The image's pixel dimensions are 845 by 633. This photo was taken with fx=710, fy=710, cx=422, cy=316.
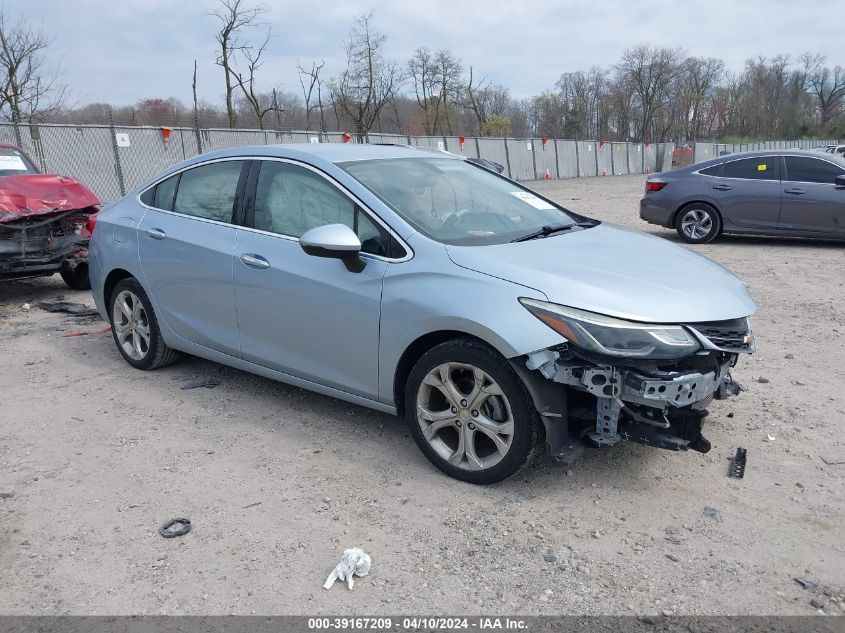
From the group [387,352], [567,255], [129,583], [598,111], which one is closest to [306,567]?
[129,583]

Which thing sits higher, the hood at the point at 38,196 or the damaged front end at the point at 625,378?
the hood at the point at 38,196

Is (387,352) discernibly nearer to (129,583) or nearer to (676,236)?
(129,583)

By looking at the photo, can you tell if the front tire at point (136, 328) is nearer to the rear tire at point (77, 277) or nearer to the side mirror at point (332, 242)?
the side mirror at point (332, 242)

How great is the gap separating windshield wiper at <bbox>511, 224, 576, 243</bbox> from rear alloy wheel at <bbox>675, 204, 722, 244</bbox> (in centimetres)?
775

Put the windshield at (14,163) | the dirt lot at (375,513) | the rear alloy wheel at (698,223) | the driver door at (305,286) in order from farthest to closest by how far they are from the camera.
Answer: the rear alloy wheel at (698,223), the windshield at (14,163), the driver door at (305,286), the dirt lot at (375,513)

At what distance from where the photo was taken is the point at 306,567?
2.91 metres

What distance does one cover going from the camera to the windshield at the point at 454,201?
150 inches

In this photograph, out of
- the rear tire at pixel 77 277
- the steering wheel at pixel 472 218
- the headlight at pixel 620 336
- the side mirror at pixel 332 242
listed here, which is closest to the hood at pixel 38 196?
the rear tire at pixel 77 277

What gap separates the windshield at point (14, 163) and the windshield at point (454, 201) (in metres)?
6.27

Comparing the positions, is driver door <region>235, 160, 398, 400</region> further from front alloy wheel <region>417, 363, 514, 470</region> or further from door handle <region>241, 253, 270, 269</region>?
front alloy wheel <region>417, 363, 514, 470</region>

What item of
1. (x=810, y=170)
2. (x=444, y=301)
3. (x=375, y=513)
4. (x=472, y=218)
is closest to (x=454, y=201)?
(x=472, y=218)

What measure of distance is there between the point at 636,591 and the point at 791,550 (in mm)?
755

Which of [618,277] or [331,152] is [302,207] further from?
[618,277]

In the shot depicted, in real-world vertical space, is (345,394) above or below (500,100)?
below
